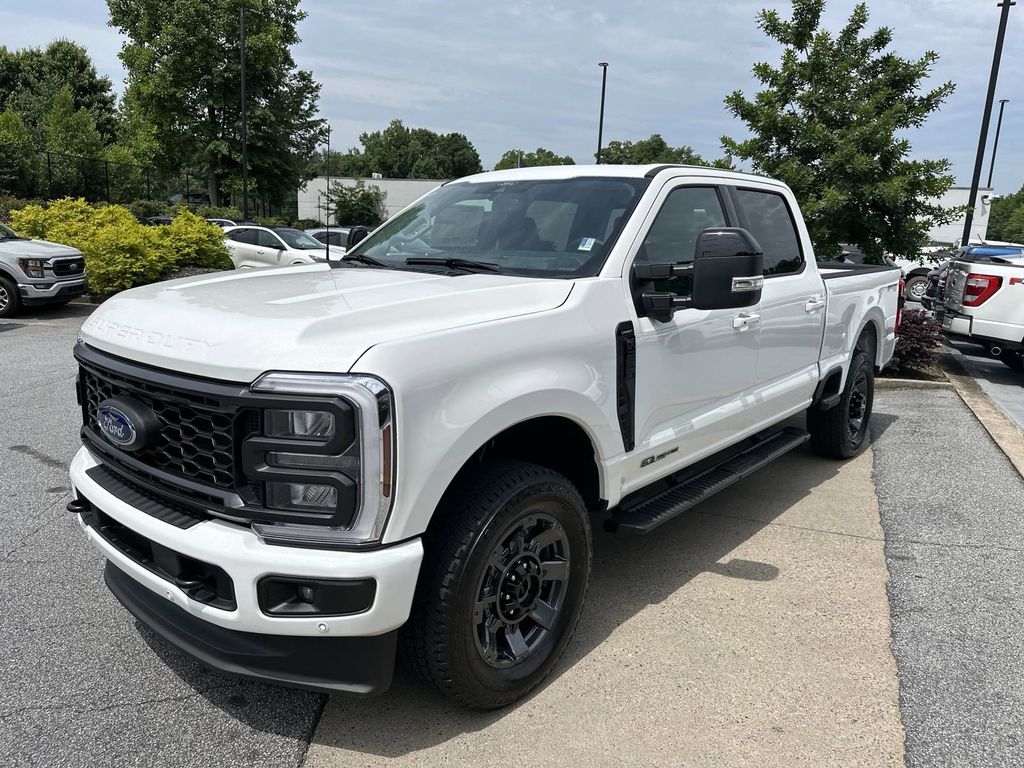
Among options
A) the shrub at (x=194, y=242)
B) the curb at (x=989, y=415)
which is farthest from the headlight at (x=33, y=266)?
the curb at (x=989, y=415)

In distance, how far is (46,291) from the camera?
11539 mm

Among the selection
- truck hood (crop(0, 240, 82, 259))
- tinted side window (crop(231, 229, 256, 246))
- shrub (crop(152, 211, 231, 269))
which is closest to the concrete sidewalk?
truck hood (crop(0, 240, 82, 259))

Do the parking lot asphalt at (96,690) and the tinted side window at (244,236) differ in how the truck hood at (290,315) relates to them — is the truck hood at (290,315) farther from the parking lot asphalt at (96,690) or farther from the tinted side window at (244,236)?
the tinted side window at (244,236)

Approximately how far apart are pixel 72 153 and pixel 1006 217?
294ft

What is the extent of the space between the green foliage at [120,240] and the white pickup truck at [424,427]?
10.7 m

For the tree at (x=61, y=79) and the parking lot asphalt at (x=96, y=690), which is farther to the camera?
the tree at (x=61, y=79)

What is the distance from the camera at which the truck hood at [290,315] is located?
2.21 metres

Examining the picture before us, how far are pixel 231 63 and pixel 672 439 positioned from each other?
35250 mm

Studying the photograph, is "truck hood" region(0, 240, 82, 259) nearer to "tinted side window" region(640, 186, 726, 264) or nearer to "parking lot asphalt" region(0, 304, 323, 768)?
"parking lot asphalt" region(0, 304, 323, 768)

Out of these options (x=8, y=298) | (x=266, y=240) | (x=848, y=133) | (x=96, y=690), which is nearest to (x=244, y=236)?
(x=266, y=240)

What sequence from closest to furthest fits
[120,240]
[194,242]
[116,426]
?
[116,426] < [120,240] < [194,242]

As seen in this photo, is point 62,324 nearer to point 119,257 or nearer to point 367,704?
point 119,257

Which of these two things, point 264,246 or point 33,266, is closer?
point 33,266

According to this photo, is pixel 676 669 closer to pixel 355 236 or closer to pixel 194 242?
pixel 355 236
